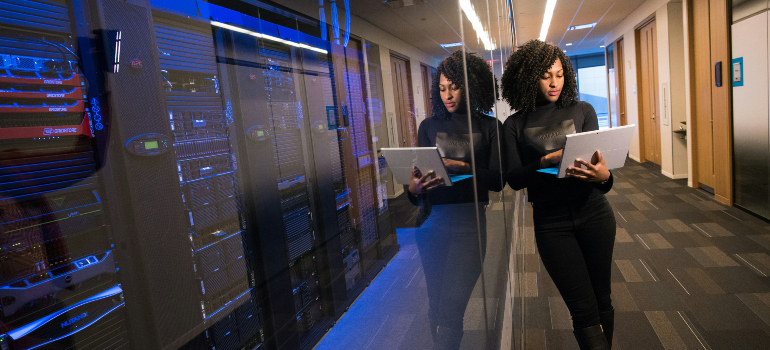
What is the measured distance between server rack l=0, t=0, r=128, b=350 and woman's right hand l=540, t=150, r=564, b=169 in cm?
137

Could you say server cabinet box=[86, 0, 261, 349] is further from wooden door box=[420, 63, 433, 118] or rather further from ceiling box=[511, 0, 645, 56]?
ceiling box=[511, 0, 645, 56]

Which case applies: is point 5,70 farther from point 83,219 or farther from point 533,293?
point 533,293

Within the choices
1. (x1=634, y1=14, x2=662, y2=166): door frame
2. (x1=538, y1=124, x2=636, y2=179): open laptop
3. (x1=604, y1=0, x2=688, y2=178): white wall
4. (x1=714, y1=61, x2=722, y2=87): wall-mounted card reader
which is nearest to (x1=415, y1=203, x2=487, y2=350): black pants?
(x1=538, y1=124, x2=636, y2=179): open laptop

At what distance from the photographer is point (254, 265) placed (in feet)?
1.09

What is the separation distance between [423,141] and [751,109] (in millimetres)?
4138

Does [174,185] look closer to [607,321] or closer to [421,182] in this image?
[421,182]

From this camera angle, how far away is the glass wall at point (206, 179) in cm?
23

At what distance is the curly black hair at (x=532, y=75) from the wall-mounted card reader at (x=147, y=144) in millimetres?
1475

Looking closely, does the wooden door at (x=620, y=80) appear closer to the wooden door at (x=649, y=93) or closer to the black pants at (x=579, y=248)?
the wooden door at (x=649, y=93)

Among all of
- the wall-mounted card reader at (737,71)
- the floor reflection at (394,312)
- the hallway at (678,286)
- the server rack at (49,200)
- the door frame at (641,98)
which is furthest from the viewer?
the door frame at (641,98)

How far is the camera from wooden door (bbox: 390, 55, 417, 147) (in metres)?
0.51

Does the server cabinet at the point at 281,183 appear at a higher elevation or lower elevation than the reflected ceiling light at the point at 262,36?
lower

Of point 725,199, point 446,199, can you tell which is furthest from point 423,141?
point 725,199

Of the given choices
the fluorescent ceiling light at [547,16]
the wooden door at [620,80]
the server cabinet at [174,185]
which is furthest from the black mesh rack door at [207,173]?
the wooden door at [620,80]
